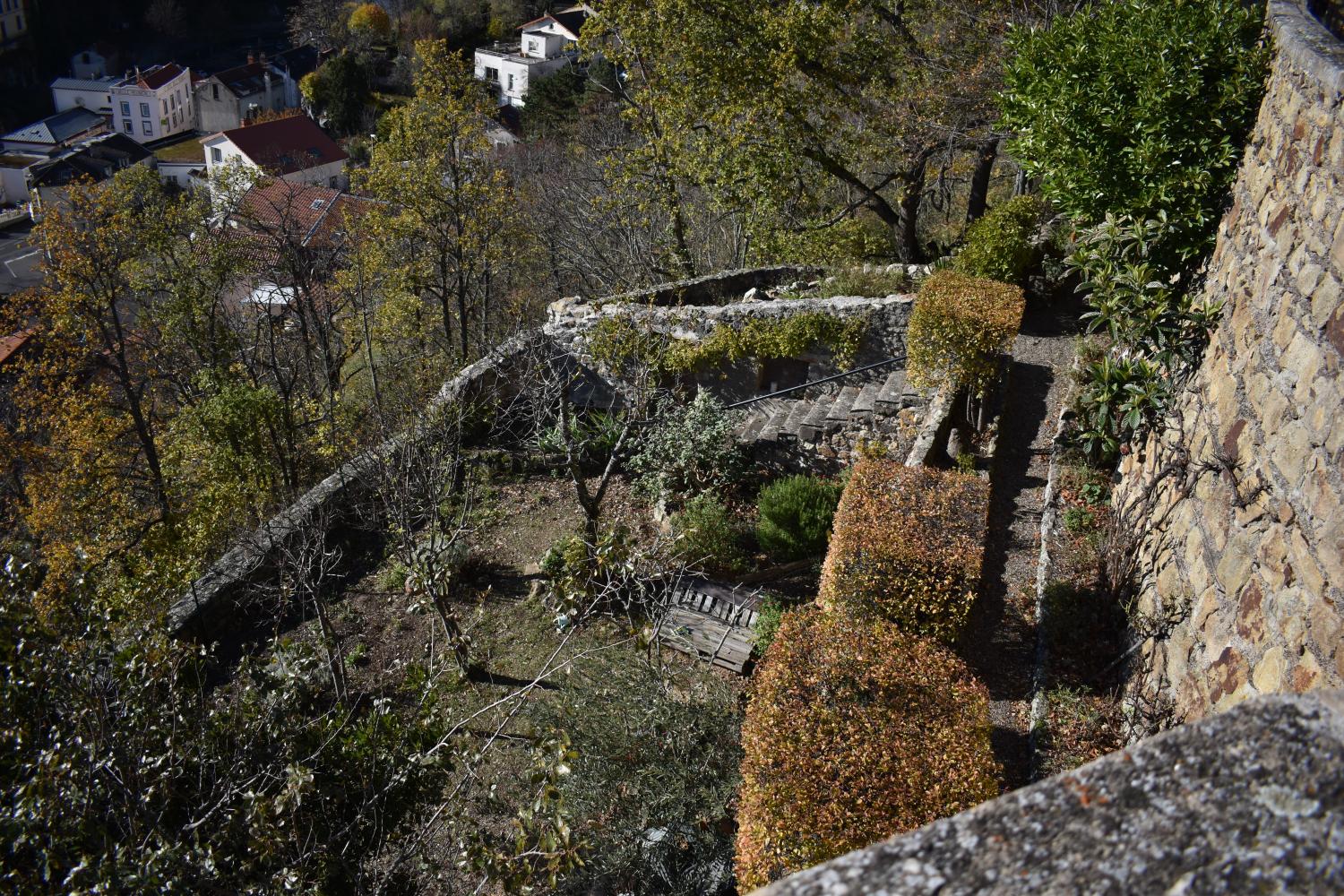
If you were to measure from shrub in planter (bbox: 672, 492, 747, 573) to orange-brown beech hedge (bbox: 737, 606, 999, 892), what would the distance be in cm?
315

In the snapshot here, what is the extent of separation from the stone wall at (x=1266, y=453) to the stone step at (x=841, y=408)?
4286 mm

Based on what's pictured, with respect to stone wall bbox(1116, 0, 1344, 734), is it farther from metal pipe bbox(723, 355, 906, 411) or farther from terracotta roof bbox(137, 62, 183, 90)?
terracotta roof bbox(137, 62, 183, 90)

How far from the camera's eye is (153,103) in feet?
178

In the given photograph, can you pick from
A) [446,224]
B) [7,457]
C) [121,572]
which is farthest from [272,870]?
[7,457]

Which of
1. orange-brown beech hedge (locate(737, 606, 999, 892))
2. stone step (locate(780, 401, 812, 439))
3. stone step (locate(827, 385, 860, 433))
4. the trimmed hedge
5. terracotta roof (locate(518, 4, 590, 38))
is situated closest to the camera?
orange-brown beech hedge (locate(737, 606, 999, 892))

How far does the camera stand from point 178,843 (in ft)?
12.3

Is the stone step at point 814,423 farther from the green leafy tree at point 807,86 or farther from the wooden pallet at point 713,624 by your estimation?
the green leafy tree at point 807,86

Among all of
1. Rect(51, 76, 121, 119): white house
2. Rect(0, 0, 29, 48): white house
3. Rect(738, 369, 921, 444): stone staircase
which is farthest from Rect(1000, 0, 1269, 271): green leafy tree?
Rect(0, 0, 29, 48): white house

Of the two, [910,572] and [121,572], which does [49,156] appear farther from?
[910,572]

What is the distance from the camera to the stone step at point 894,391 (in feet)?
33.2

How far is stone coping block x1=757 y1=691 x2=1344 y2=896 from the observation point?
1.59 metres

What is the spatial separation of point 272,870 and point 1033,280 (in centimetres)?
1102

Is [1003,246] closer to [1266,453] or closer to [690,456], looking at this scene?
[690,456]

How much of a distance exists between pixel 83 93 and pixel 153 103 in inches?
223
